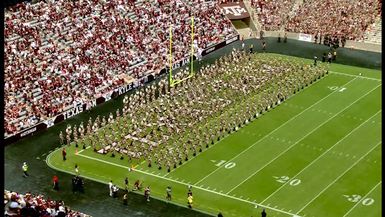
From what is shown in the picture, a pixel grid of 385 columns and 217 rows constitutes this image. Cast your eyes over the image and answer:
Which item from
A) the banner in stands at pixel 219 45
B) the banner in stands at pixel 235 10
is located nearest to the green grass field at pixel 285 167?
the banner in stands at pixel 219 45

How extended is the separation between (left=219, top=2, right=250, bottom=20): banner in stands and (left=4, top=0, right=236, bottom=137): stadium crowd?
1453 millimetres

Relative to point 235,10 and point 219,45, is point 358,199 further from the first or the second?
point 235,10

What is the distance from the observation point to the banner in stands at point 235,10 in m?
51.6

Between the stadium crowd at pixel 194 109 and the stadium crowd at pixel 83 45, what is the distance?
2361 mm

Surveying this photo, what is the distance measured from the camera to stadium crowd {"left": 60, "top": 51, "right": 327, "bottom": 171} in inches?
1257

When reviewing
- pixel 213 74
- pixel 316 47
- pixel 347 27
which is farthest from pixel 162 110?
pixel 347 27

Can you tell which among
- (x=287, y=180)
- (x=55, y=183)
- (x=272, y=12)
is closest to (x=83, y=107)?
(x=55, y=183)

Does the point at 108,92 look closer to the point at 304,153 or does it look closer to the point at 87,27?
the point at 87,27

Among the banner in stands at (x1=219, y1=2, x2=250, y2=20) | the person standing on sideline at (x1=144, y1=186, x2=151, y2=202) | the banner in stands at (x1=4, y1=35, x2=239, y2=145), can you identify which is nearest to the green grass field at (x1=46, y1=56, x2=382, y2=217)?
the person standing on sideline at (x1=144, y1=186, x2=151, y2=202)

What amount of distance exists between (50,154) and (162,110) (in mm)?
6373

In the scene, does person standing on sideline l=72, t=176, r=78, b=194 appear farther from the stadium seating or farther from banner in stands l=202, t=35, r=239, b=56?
the stadium seating

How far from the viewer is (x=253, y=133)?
3378 centimetres

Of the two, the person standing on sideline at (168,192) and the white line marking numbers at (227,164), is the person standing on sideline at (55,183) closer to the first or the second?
the person standing on sideline at (168,192)

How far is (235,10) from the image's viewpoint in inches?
2061
